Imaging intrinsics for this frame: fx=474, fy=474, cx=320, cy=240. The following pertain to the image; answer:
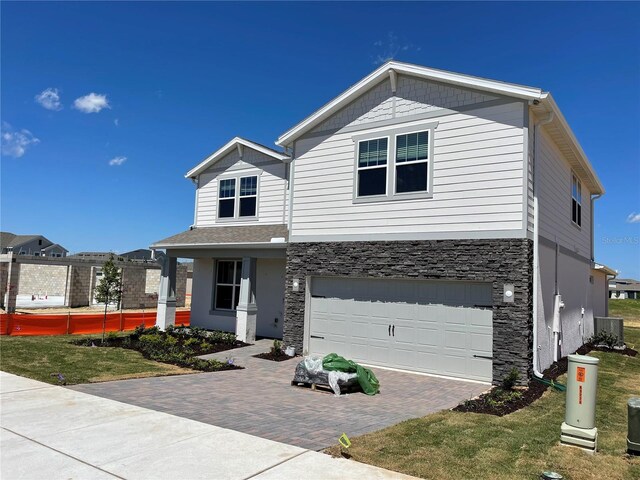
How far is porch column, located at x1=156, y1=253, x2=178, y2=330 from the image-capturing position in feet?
58.3

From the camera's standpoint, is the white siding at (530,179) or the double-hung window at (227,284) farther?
the double-hung window at (227,284)

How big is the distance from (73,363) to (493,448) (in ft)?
33.3

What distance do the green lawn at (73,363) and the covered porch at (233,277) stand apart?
3672mm

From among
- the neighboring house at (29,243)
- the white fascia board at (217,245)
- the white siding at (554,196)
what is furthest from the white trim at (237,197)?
the neighboring house at (29,243)

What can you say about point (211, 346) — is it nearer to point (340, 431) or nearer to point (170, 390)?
point (170, 390)

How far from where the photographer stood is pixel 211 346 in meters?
14.5

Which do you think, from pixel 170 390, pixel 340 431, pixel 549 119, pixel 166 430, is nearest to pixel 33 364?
pixel 170 390

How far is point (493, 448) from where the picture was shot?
6.04m

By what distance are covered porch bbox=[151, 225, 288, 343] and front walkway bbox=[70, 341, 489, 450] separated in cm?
436

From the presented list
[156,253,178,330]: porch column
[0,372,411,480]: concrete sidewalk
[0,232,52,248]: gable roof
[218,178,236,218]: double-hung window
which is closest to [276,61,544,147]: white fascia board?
[218,178,236,218]: double-hung window

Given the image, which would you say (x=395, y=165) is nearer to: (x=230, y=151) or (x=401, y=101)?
(x=401, y=101)

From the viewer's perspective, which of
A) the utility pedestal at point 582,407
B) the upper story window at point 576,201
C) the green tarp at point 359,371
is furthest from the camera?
the upper story window at point 576,201

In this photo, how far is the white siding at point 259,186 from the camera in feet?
56.2

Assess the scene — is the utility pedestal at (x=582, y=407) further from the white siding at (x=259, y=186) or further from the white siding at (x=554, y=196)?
the white siding at (x=259, y=186)
